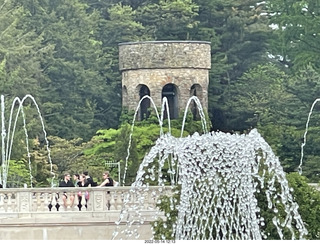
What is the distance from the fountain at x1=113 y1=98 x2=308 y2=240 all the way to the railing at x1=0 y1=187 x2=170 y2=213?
3804mm

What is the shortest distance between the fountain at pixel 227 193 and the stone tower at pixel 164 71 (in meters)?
30.5

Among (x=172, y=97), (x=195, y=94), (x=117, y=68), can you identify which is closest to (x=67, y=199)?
(x=172, y=97)

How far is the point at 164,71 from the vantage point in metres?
56.8

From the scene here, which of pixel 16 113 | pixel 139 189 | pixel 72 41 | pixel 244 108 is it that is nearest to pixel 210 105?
pixel 244 108

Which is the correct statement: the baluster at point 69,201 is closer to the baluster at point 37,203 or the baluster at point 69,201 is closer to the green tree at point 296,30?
the baluster at point 37,203

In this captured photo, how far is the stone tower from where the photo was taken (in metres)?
56.8

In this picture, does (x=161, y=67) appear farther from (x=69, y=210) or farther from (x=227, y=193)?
(x=227, y=193)

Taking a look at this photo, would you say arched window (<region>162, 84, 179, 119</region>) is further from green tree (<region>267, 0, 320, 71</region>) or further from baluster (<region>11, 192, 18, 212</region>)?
baluster (<region>11, 192, 18, 212</region>)

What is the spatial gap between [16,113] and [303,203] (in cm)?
2586

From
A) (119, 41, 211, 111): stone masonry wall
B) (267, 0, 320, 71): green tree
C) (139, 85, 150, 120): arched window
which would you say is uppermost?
(267, 0, 320, 71): green tree

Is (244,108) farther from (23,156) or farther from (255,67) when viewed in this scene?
(23,156)

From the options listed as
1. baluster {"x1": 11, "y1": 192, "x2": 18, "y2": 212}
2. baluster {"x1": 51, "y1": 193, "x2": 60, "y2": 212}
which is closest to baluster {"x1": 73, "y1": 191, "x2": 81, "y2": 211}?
baluster {"x1": 51, "y1": 193, "x2": 60, "y2": 212}

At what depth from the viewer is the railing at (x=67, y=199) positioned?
29.8 meters

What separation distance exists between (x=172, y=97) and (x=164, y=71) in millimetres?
1324
